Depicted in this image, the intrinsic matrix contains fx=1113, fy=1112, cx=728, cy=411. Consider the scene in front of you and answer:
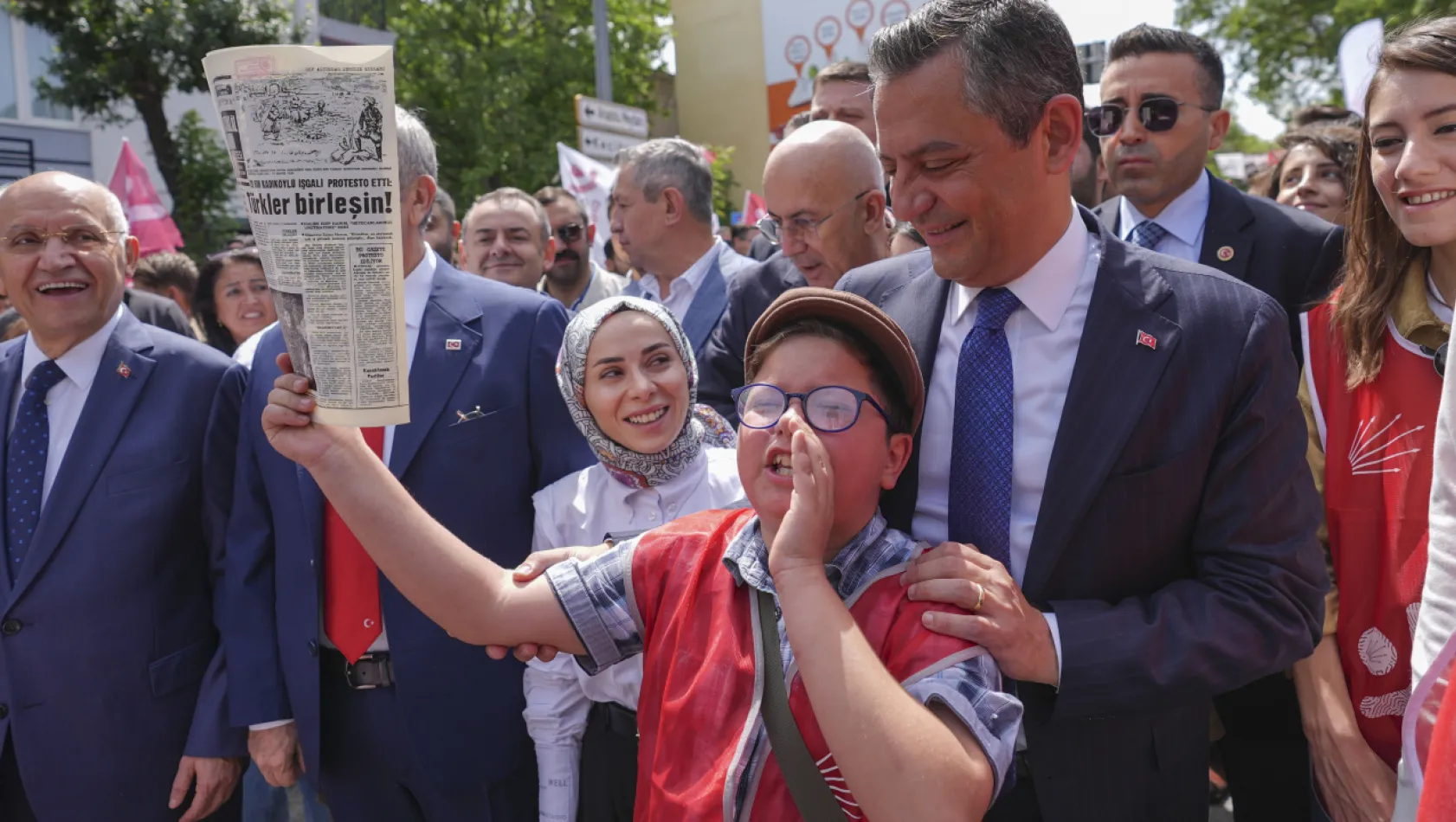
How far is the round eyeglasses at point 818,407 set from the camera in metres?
1.78

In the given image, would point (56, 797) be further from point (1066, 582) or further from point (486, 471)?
point (1066, 582)

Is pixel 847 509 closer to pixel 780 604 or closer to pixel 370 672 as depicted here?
pixel 780 604

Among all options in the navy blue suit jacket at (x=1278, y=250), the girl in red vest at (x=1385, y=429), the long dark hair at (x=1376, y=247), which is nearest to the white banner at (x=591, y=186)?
the navy blue suit jacket at (x=1278, y=250)

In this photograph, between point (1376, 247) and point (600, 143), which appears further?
point (600, 143)

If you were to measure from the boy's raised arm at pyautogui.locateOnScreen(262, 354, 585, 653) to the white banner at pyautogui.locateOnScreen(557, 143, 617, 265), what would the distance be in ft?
22.5

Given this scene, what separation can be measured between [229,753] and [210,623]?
1.31ft

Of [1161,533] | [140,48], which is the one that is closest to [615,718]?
[1161,533]

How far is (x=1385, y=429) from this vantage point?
245 cm

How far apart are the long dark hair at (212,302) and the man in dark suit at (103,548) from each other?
9.30 ft

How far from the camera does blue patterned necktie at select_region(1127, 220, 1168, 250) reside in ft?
12.7

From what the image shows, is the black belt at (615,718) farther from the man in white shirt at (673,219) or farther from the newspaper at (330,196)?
the man in white shirt at (673,219)

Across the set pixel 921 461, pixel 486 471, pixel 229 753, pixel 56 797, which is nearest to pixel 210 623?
pixel 229 753

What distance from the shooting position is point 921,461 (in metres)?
2.11

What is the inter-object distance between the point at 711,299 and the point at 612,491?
6.89 ft
